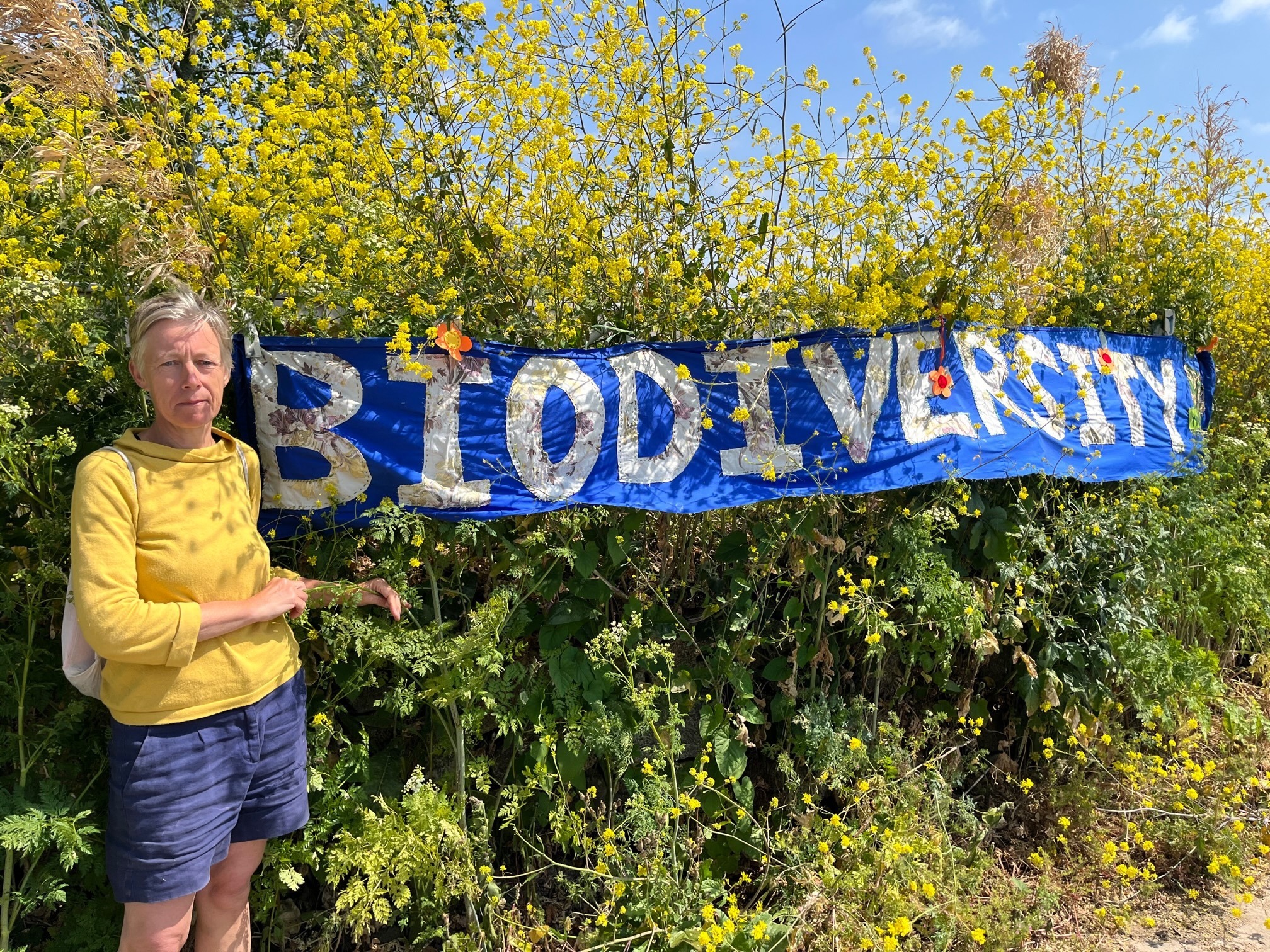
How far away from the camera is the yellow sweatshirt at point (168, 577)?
153 centimetres

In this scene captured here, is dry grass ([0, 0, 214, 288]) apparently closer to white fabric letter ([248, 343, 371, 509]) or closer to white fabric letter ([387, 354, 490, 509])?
white fabric letter ([248, 343, 371, 509])

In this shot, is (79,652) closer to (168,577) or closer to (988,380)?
(168,577)

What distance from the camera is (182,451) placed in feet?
5.71

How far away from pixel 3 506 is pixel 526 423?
1.38 m

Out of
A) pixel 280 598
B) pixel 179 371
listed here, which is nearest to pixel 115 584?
pixel 280 598

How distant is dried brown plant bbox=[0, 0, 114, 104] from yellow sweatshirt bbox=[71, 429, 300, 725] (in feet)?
4.49

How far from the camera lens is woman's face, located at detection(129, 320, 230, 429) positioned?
1682mm

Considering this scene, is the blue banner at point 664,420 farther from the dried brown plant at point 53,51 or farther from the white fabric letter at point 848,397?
the dried brown plant at point 53,51

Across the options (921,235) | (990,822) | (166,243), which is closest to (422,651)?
(166,243)

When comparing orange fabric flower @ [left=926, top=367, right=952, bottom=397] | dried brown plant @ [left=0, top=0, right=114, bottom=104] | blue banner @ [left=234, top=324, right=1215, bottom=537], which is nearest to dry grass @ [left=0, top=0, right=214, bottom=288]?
dried brown plant @ [left=0, top=0, right=114, bottom=104]

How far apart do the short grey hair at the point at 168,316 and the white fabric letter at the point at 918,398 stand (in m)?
2.38

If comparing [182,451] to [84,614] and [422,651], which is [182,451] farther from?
[422,651]

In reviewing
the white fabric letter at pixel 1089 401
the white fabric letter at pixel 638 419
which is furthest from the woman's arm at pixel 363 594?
the white fabric letter at pixel 1089 401

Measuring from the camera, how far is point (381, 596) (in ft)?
6.91
